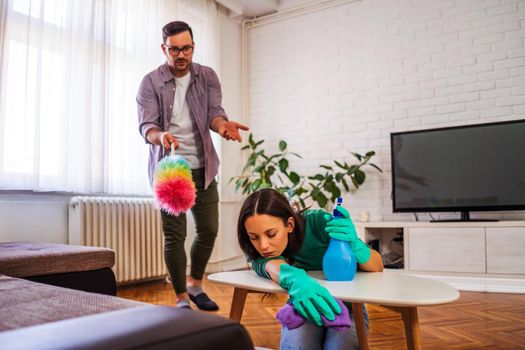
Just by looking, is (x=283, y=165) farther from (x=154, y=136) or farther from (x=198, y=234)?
(x=154, y=136)

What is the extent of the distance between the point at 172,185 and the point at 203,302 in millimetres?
909

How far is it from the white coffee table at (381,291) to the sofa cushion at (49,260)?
80 centimetres

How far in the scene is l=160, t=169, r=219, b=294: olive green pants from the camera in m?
2.29

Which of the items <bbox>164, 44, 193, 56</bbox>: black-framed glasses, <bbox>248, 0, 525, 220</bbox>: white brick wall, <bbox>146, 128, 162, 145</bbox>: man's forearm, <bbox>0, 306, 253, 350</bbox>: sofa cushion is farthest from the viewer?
<bbox>248, 0, 525, 220</bbox>: white brick wall

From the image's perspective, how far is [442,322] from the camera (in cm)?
216

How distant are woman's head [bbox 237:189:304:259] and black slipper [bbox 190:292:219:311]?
1.05m

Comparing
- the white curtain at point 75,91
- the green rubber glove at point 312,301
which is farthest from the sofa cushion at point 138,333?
the white curtain at point 75,91

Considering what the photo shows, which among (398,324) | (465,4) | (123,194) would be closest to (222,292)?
(123,194)

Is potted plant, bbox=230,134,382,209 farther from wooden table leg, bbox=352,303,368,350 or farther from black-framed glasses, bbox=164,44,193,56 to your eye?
wooden table leg, bbox=352,303,368,350

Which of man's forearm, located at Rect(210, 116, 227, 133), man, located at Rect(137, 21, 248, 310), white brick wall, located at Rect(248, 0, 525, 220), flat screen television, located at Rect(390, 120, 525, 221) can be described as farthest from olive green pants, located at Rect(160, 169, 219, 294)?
white brick wall, located at Rect(248, 0, 525, 220)

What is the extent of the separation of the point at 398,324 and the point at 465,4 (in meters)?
2.80

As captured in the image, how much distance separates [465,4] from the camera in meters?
3.70

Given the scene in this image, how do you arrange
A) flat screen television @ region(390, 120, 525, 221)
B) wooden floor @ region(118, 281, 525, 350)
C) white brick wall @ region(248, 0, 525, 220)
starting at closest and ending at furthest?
wooden floor @ region(118, 281, 525, 350) → flat screen television @ region(390, 120, 525, 221) → white brick wall @ region(248, 0, 525, 220)

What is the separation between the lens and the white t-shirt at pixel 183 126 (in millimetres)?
2402
